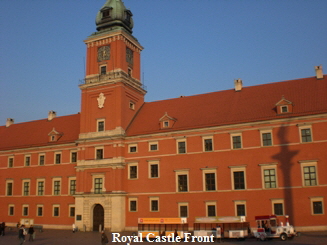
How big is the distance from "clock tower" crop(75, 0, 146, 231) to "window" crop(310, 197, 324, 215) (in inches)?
750

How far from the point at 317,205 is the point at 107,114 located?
24.4 m

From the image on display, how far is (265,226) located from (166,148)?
13967 millimetres

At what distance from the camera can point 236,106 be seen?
3972cm

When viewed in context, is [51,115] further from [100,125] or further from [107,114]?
[107,114]

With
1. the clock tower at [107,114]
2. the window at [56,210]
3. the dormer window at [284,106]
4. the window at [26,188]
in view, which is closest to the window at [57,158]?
the clock tower at [107,114]

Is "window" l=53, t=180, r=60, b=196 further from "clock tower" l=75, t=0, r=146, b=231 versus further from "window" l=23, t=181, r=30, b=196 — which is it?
"clock tower" l=75, t=0, r=146, b=231

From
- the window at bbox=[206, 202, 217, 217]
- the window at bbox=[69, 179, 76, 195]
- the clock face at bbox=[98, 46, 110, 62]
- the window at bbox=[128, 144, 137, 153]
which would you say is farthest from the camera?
the clock face at bbox=[98, 46, 110, 62]

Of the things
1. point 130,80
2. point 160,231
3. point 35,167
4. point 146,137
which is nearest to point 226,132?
point 146,137

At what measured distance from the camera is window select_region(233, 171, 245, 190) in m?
35.9

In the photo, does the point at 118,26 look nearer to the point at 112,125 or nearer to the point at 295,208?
the point at 112,125

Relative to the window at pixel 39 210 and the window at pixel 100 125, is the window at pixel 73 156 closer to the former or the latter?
the window at pixel 100 125

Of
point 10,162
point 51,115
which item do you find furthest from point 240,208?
point 10,162

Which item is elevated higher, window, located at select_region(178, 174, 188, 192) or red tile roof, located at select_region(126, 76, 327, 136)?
red tile roof, located at select_region(126, 76, 327, 136)

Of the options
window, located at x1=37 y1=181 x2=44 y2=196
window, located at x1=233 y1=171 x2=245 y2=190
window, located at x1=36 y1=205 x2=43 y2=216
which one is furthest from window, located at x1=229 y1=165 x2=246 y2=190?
window, located at x1=37 y1=181 x2=44 y2=196
